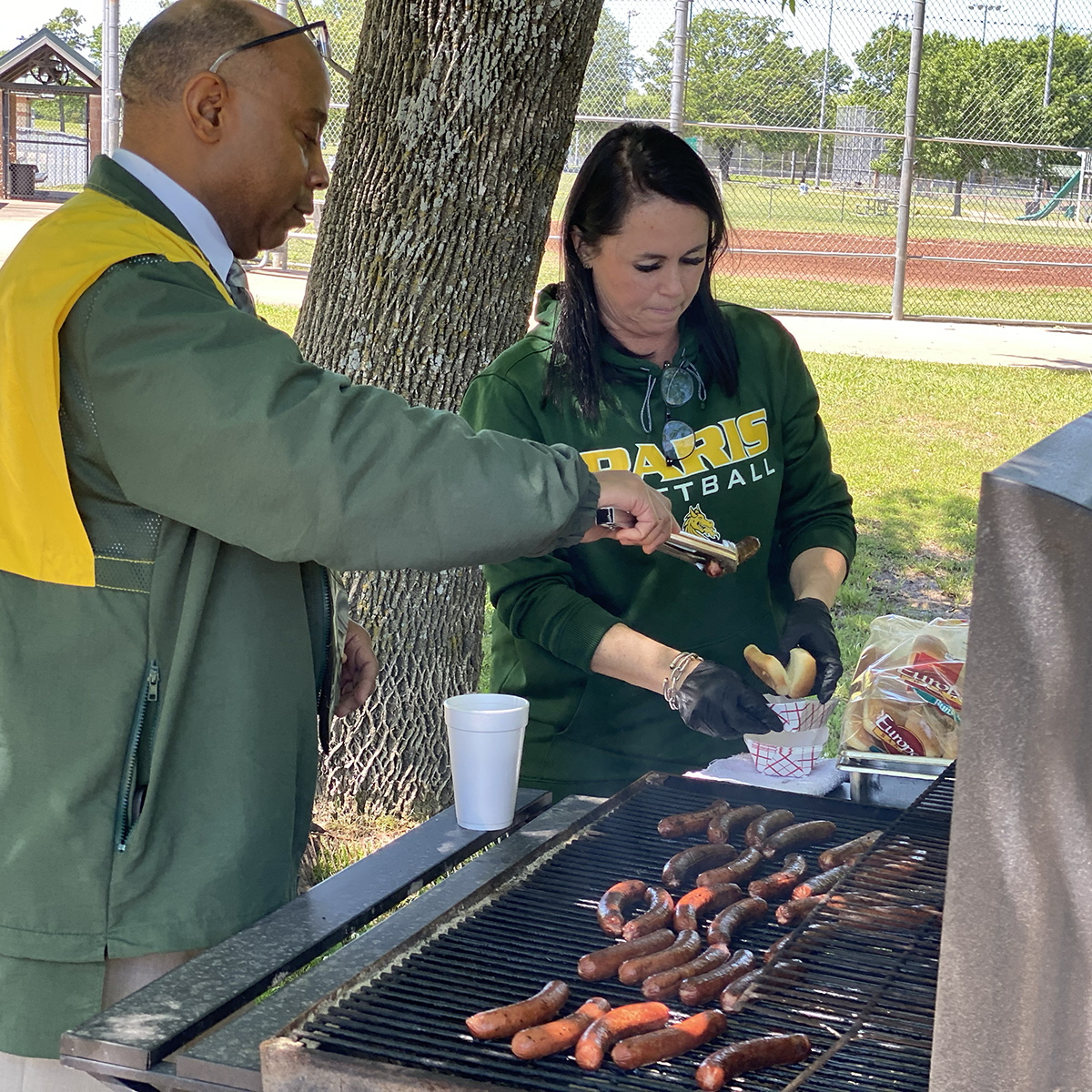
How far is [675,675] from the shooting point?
2.64 m

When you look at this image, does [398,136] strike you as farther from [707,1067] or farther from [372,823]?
[707,1067]

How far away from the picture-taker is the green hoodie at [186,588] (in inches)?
68.7

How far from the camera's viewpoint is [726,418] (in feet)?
10.0

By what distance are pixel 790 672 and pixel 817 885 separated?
629mm

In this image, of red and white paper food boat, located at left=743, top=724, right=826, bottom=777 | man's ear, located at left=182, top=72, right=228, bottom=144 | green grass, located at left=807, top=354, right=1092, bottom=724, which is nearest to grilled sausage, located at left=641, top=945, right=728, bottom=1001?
red and white paper food boat, located at left=743, top=724, right=826, bottom=777

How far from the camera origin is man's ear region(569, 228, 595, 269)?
3.03m

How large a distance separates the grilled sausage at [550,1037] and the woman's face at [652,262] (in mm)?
1629

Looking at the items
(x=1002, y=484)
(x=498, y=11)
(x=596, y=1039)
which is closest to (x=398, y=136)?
(x=498, y=11)

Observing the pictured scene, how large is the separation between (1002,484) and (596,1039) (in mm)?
975

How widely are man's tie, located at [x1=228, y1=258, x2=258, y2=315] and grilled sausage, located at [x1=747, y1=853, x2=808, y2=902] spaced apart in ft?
4.15

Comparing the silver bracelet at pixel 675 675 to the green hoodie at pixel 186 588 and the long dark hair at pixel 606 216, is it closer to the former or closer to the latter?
the long dark hair at pixel 606 216

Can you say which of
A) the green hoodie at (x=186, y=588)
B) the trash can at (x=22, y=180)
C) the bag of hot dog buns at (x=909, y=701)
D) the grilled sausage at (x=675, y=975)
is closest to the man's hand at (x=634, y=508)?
the green hoodie at (x=186, y=588)

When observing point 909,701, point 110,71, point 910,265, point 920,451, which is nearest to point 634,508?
point 909,701

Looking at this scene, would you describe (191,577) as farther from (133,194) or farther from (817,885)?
(817,885)
